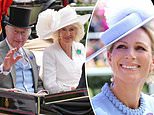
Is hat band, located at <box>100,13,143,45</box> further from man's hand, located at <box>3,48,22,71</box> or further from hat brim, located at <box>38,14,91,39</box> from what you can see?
man's hand, located at <box>3,48,22,71</box>

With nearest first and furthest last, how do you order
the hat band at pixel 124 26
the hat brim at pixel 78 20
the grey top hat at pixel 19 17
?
the hat band at pixel 124 26 → the hat brim at pixel 78 20 → the grey top hat at pixel 19 17

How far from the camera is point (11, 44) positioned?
272 centimetres

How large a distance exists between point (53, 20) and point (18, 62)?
0.36 meters

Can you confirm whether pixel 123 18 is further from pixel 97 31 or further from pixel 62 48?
pixel 62 48

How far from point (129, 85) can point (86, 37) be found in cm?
34

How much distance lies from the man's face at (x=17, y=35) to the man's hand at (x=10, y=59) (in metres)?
0.05

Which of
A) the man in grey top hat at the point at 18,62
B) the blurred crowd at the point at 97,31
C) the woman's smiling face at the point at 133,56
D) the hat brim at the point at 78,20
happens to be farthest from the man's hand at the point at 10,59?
the woman's smiling face at the point at 133,56

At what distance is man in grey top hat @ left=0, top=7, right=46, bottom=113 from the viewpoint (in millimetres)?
2670

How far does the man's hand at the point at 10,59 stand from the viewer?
8.77ft

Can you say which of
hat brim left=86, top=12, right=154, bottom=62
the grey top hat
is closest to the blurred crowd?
hat brim left=86, top=12, right=154, bottom=62

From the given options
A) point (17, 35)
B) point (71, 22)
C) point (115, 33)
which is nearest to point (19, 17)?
point (17, 35)

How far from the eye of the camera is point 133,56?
2293 mm

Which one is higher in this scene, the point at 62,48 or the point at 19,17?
the point at 19,17

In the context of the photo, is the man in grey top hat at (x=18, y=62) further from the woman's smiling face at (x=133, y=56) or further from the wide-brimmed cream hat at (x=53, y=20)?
the woman's smiling face at (x=133, y=56)
